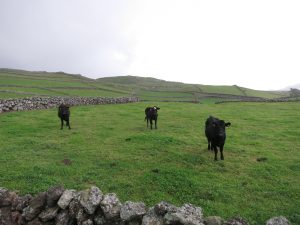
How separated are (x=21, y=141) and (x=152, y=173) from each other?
977 cm

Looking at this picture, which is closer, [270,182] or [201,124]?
[270,182]

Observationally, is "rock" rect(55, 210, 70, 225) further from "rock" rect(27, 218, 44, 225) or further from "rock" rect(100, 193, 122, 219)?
"rock" rect(100, 193, 122, 219)

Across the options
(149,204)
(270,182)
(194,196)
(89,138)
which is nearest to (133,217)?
(149,204)

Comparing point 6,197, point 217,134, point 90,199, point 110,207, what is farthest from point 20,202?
point 217,134

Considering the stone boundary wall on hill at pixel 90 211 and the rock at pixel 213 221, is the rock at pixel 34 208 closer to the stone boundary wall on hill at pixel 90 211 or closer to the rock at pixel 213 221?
the stone boundary wall on hill at pixel 90 211

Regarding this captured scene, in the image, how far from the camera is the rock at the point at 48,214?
9.49 metres

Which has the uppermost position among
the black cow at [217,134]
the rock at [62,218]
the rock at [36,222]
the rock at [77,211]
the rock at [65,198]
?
the black cow at [217,134]

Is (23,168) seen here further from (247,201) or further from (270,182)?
(270,182)

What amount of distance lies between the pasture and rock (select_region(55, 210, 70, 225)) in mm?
2189

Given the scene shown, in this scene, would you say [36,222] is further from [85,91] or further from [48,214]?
[85,91]

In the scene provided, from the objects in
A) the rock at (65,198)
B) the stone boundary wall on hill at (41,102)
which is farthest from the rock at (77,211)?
the stone boundary wall on hill at (41,102)

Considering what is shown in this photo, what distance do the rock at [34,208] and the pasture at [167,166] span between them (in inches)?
63.6

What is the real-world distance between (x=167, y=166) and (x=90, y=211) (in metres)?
5.54

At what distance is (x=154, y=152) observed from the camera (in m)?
16.1
